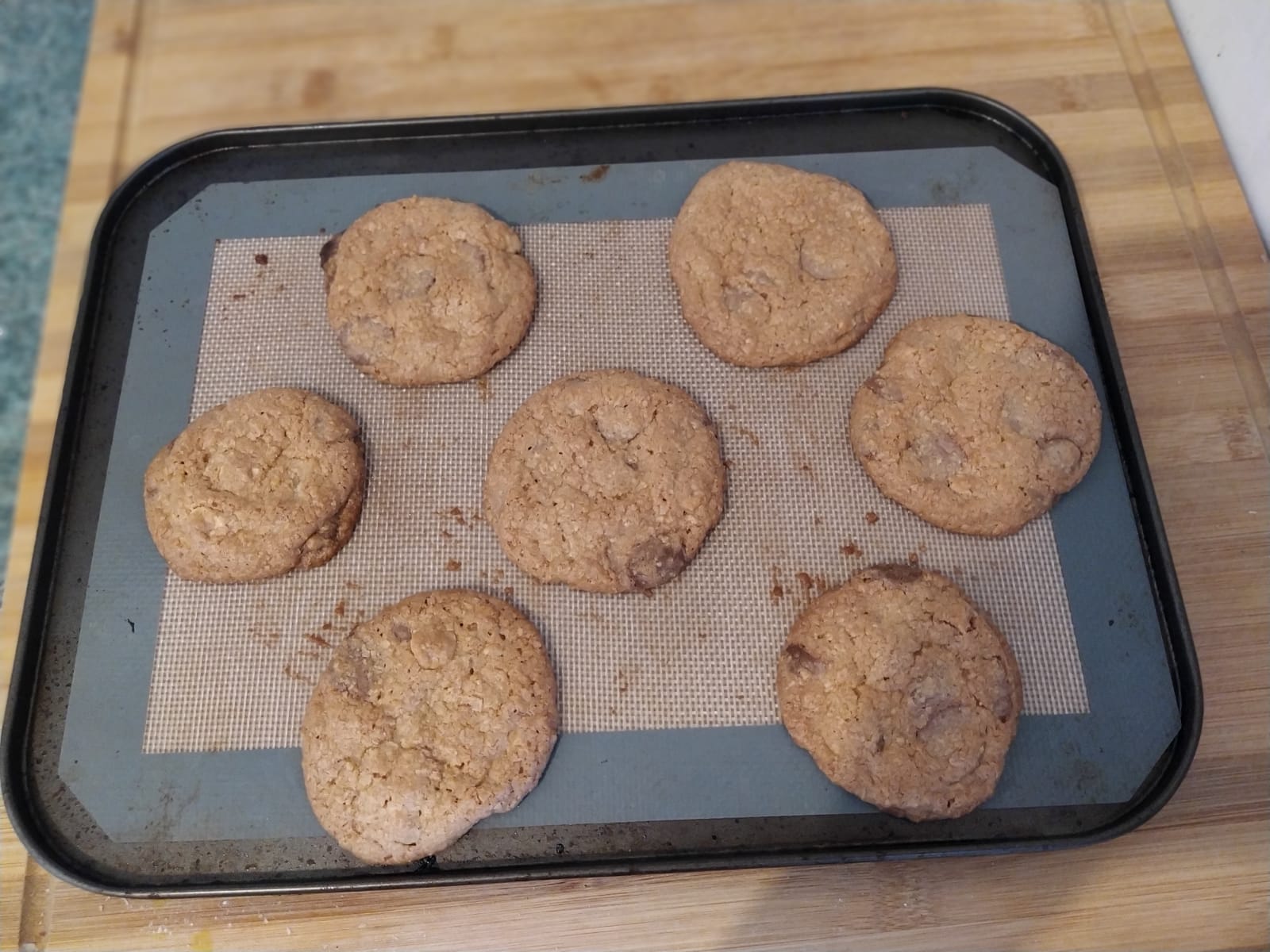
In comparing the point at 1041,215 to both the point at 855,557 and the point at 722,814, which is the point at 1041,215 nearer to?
the point at 855,557

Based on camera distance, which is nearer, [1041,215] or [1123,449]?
[1123,449]

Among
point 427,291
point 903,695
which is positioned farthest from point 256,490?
point 903,695

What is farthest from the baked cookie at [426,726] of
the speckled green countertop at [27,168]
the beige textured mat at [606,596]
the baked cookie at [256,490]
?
the speckled green countertop at [27,168]

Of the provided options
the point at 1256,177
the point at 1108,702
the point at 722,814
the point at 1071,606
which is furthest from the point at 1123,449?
the point at 722,814

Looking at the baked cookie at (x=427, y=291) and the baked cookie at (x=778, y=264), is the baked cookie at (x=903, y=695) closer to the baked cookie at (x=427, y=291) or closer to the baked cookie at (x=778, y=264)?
the baked cookie at (x=778, y=264)

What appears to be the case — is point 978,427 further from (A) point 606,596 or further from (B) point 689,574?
(A) point 606,596
